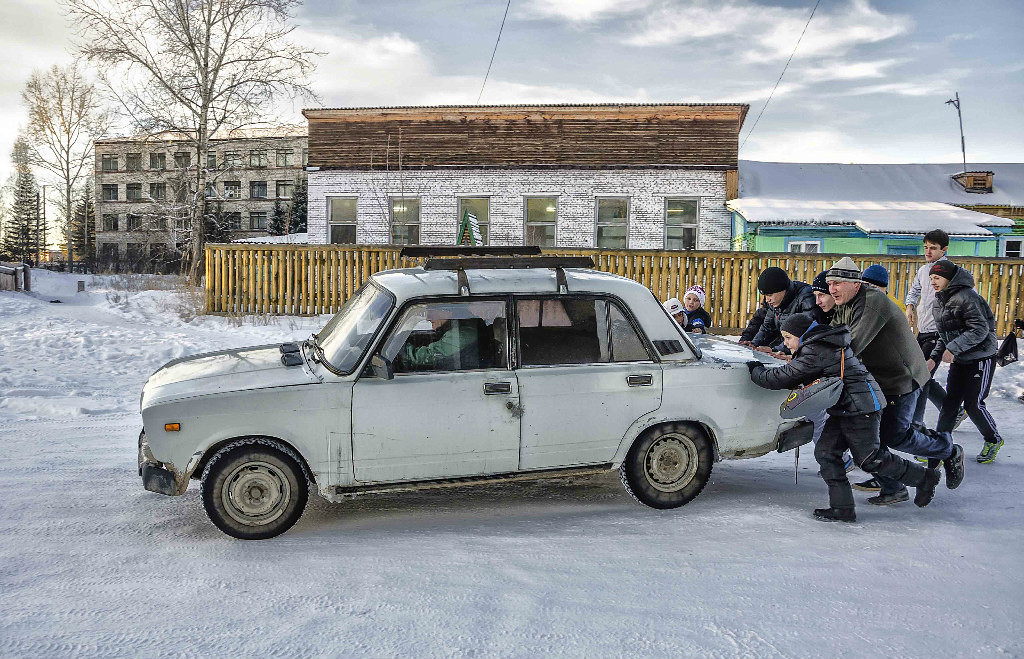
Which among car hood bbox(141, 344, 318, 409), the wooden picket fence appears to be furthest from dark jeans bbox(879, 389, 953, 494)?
the wooden picket fence

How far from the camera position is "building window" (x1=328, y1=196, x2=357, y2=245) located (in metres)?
26.5

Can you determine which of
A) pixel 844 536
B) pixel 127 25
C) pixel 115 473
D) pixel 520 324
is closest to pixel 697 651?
pixel 844 536

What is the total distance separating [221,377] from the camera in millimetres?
4656

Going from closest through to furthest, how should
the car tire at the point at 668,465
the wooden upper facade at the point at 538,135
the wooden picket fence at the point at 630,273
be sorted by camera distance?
1. the car tire at the point at 668,465
2. the wooden picket fence at the point at 630,273
3. the wooden upper facade at the point at 538,135

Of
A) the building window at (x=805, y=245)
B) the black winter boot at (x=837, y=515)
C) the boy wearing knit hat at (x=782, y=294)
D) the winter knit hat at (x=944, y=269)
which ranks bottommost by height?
the black winter boot at (x=837, y=515)

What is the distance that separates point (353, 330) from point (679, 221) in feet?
71.3

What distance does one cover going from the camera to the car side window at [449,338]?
4746 mm

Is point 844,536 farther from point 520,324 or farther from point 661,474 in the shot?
point 520,324

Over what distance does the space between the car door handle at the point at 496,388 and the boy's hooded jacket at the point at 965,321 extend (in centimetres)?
401

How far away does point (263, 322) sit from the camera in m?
15.8

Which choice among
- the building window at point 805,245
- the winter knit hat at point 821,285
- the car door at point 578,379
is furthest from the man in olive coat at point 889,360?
the building window at point 805,245

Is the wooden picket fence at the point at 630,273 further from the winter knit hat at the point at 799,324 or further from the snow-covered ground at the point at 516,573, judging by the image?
the winter knit hat at the point at 799,324

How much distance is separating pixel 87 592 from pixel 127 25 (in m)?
25.9

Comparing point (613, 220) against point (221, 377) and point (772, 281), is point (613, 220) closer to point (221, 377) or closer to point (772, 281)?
point (772, 281)
